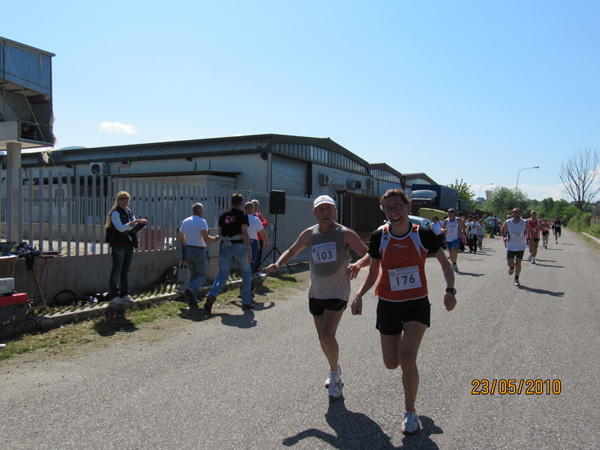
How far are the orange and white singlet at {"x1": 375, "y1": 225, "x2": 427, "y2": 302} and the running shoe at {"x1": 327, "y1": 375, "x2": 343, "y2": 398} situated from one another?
911mm

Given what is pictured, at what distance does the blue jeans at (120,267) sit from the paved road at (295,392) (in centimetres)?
126

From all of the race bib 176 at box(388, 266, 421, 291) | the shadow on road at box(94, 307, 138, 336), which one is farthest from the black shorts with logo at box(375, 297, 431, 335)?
the shadow on road at box(94, 307, 138, 336)

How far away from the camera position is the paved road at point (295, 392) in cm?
328

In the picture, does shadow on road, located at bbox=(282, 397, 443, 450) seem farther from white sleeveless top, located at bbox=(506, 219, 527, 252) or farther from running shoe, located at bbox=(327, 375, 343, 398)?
white sleeveless top, located at bbox=(506, 219, 527, 252)

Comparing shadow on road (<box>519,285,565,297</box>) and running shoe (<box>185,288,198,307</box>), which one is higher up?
running shoe (<box>185,288,198,307</box>)

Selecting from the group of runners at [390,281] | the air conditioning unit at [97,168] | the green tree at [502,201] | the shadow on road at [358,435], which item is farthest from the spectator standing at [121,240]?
the green tree at [502,201]

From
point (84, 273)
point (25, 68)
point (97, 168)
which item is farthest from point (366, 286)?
point (97, 168)

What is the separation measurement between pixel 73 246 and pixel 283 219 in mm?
7869

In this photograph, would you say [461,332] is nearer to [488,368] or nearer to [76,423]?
[488,368]

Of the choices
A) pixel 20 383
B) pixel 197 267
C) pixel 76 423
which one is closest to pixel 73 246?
pixel 197 267

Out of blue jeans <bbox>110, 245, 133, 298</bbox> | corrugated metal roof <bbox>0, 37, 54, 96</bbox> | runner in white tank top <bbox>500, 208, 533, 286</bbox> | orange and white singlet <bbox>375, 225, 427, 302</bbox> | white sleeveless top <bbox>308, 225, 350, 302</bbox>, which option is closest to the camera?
orange and white singlet <bbox>375, 225, 427, 302</bbox>

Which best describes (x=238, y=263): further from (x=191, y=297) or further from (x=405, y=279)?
(x=405, y=279)

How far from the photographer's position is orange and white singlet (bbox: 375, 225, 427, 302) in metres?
3.56

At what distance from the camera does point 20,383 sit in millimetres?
4348
